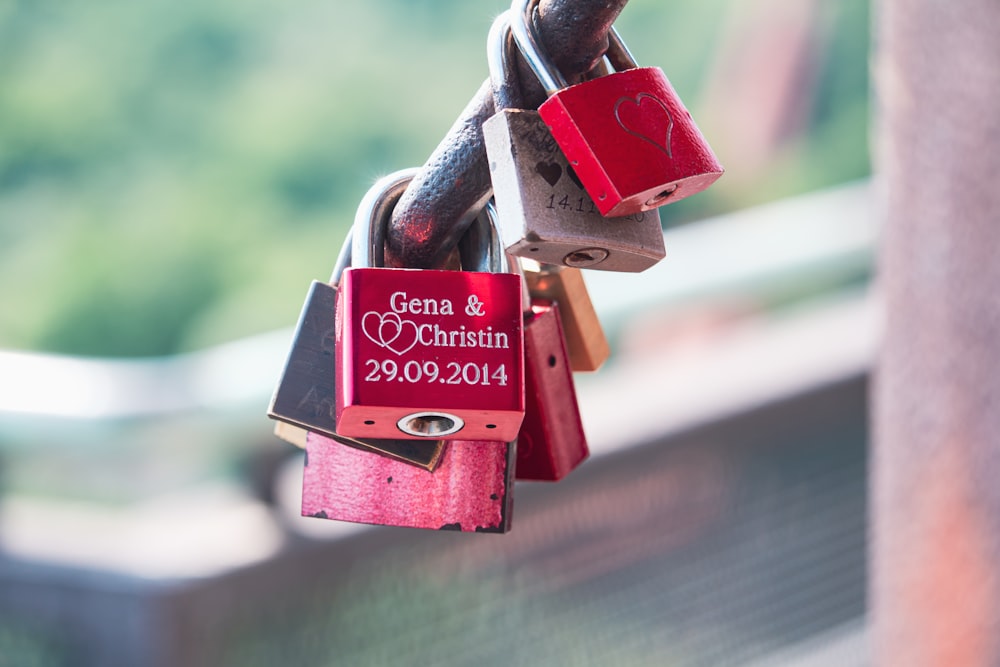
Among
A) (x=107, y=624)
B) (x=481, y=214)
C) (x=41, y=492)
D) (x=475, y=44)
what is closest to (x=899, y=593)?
(x=481, y=214)

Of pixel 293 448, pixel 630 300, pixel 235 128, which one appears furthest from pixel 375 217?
pixel 235 128

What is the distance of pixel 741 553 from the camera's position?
261 centimetres

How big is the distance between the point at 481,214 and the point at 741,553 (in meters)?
2.20

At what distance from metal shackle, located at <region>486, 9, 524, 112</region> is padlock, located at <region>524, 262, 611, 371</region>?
174mm

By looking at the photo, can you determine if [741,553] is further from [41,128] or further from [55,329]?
[41,128]

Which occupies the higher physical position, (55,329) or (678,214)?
(678,214)

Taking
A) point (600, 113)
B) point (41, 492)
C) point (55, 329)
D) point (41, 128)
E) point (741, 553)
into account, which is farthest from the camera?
point (41, 128)

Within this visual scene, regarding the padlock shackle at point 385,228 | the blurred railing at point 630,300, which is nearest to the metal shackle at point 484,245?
the padlock shackle at point 385,228

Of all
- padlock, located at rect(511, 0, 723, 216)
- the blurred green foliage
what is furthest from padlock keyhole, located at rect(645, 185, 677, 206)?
the blurred green foliage

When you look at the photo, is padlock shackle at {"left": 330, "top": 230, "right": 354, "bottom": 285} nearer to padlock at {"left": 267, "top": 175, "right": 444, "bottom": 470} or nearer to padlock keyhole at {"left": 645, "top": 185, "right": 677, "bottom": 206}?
padlock at {"left": 267, "top": 175, "right": 444, "bottom": 470}

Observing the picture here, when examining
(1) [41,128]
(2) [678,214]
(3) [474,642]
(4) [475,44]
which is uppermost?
(4) [475,44]

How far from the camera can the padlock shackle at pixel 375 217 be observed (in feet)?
1.89

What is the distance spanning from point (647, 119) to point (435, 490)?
235mm

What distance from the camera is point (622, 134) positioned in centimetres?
52
